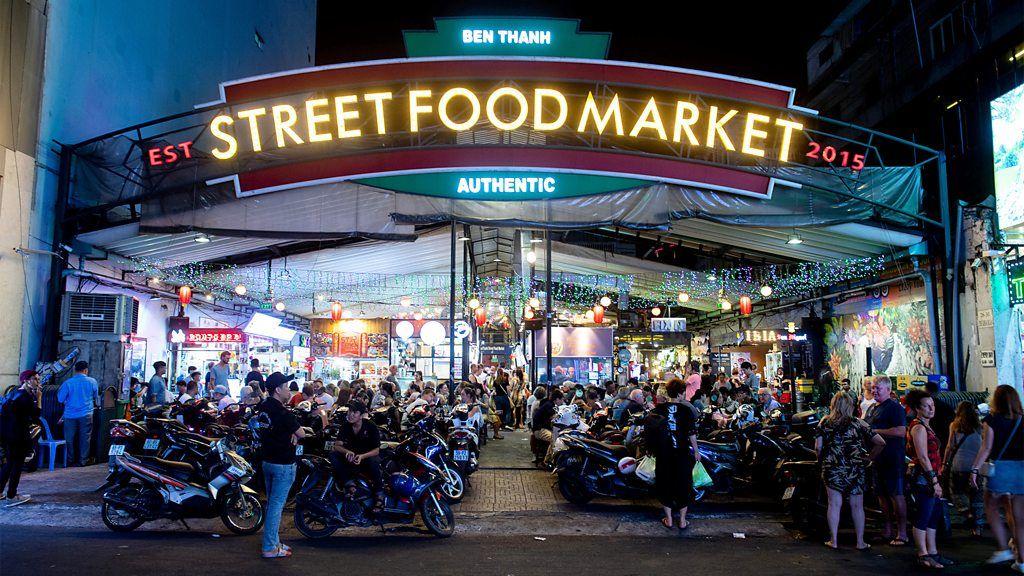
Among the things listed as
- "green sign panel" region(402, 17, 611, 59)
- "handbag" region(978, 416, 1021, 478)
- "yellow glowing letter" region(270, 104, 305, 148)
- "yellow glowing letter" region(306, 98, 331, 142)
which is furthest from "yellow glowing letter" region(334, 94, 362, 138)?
"handbag" region(978, 416, 1021, 478)

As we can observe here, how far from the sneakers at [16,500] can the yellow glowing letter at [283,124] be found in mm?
7466

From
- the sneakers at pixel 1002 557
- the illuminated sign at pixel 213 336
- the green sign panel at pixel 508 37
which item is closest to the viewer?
the sneakers at pixel 1002 557

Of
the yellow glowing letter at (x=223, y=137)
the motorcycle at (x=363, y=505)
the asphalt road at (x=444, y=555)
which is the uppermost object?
the yellow glowing letter at (x=223, y=137)

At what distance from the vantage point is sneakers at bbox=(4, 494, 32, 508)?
8984mm

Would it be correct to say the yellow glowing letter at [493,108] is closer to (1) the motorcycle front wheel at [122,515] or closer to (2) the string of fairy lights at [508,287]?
(2) the string of fairy lights at [508,287]

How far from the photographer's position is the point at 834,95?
27.5 meters

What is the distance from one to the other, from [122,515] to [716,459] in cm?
806

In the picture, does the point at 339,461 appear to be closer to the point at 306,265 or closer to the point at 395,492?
the point at 395,492

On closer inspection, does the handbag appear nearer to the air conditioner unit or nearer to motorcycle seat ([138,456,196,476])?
motorcycle seat ([138,456,196,476])

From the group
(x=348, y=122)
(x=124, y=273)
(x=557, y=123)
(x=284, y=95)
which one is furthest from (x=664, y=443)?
(x=124, y=273)

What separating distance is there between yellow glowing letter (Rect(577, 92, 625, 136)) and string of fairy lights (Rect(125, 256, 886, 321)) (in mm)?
7640

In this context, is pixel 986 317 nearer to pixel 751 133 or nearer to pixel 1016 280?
pixel 1016 280

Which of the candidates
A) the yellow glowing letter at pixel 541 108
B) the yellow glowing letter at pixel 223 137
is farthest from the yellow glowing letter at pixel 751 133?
the yellow glowing letter at pixel 223 137

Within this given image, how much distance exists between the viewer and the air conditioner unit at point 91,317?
1305 centimetres
